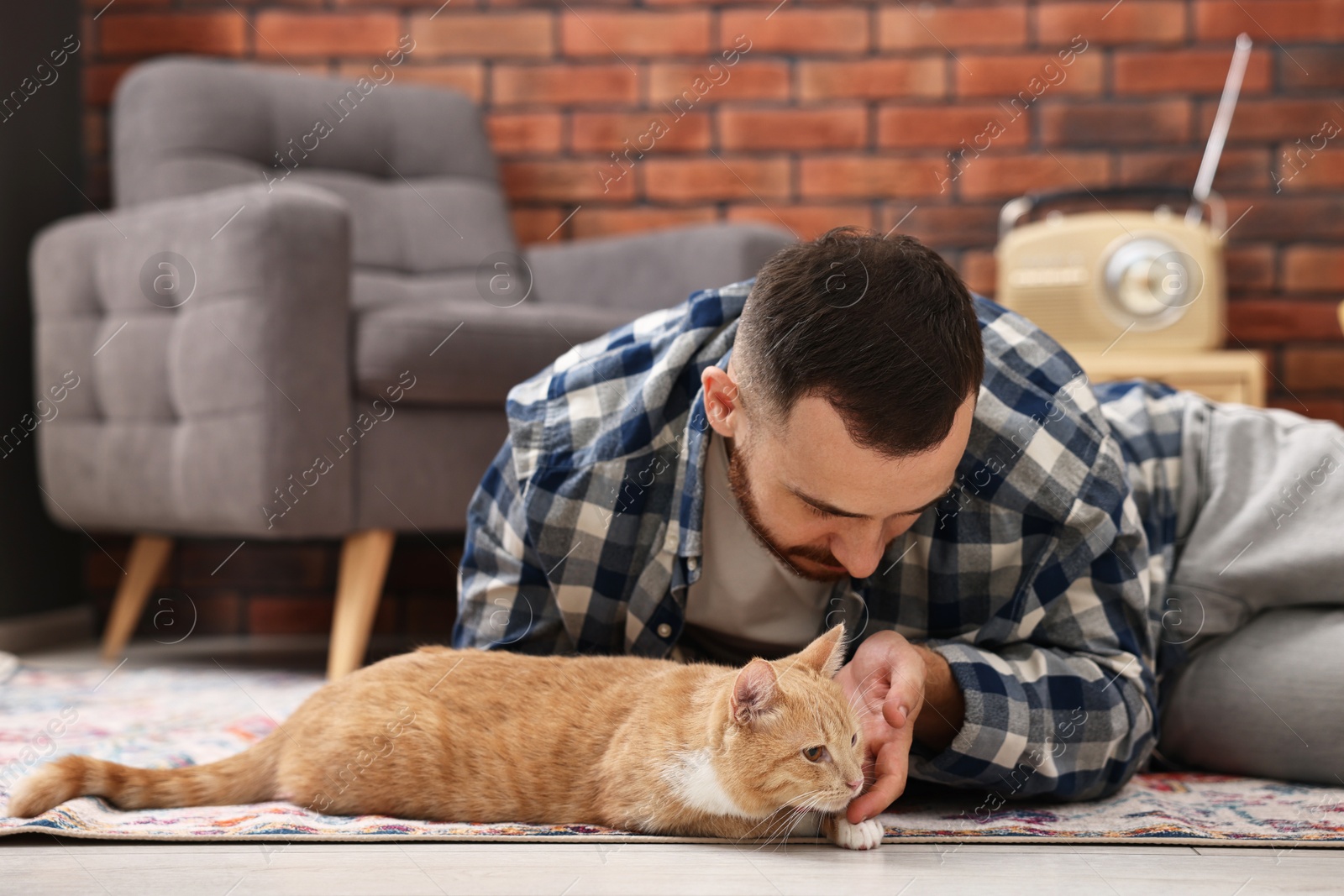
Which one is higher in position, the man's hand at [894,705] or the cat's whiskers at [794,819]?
the man's hand at [894,705]

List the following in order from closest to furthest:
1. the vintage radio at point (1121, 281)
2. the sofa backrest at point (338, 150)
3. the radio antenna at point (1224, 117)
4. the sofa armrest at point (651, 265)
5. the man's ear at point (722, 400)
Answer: the man's ear at point (722, 400), the sofa armrest at point (651, 265), the vintage radio at point (1121, 281), the sofa backrest at point (338, 150), the radio antenna at point (1224, 117)

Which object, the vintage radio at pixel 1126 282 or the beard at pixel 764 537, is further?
the vintage radio at pixel 1126 282

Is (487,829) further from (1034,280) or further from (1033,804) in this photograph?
(1034,280)

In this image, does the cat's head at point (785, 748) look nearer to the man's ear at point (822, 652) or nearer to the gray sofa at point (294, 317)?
the man's ear at point (822, 652)

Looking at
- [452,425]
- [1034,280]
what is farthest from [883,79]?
[452,425]

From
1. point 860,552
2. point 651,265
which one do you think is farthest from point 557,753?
point 651,265

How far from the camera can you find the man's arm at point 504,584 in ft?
3.81

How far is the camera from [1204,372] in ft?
6.50

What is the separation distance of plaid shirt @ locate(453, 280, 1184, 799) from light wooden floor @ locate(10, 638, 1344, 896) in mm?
145

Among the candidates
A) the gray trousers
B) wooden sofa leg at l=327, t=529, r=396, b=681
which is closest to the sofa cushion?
wooden sofa leg at l=327, t=529, r=396, b=681

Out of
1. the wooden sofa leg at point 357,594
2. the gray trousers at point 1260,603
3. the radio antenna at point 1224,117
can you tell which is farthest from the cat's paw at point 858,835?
the radio antenna at point 1224,117

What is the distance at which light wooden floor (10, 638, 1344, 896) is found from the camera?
2.65ft

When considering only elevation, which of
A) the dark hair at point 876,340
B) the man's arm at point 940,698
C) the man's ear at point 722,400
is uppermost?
the dark hair at point 876,340

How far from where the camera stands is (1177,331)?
208 centimetres
